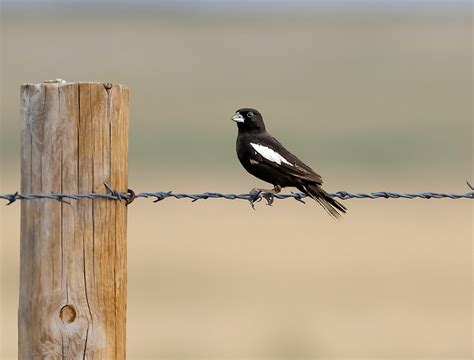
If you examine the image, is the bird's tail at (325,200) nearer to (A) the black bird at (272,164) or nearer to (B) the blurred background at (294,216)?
(A) the black bird at (272,164)

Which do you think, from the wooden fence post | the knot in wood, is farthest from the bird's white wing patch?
the knot in wood

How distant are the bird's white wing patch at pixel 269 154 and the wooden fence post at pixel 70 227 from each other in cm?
292

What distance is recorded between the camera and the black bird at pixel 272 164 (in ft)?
24.0

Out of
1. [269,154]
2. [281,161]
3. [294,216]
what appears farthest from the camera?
[294,216]

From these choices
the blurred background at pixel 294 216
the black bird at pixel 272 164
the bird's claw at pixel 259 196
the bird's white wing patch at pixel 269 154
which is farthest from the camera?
the blurred background at pixel 294 216

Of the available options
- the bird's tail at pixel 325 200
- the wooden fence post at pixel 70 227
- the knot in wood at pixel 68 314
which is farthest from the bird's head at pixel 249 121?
the knot in wood at pixel 68 314

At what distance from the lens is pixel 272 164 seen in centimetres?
766

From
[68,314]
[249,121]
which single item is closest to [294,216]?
[249,121]

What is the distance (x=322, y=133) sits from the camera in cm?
3822

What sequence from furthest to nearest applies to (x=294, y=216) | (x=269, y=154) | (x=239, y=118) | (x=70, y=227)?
(x=294, y=216) → (x=239, y=118) → (x=269, y=154) → (x=70, y=227)

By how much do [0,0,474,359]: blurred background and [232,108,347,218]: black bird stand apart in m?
3.40

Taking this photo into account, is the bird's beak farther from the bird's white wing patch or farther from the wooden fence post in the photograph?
the wooden fence post

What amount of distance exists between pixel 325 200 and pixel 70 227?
9.29ft

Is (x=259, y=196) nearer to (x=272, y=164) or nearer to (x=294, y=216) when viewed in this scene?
(x=272, y=164)
